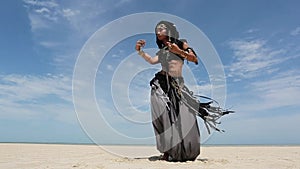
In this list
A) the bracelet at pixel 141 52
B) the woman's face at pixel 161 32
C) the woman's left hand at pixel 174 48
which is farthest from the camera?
the woman's face at pixel 161 32

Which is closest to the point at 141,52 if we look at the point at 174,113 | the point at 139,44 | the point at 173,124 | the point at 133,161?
the point at 139,44

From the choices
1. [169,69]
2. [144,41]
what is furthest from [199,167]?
[144,41]

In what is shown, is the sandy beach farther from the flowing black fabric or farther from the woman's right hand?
the woman's right hand

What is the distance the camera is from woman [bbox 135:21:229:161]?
7.40 meters

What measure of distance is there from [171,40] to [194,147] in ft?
8.51

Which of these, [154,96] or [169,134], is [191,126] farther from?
[154,96]

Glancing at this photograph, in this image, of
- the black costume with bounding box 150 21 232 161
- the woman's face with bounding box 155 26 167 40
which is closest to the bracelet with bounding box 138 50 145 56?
the black costume with bounding box 150 21 232 161

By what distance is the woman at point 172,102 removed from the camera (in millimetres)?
7398

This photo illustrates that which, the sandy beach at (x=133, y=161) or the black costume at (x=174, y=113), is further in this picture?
the black costume at (x=174, y=113)

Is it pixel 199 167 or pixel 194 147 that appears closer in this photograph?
pixel 199 167

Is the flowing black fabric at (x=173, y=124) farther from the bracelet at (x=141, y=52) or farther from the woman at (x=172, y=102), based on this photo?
the bracelet at (x=141, y=52)

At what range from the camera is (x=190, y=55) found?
24.2 ft

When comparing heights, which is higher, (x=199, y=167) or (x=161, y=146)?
(x=161, y=146)

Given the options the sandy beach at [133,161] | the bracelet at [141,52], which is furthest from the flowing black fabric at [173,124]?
the bracelet at [141,52]
